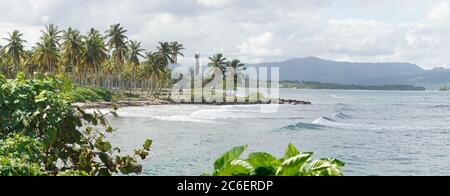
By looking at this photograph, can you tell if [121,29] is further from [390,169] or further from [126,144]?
[390,169]

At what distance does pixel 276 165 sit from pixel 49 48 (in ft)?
260

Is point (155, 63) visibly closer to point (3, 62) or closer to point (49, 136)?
point (3, 62)

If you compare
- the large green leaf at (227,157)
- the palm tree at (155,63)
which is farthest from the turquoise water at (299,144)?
the palm tree at (155,63)

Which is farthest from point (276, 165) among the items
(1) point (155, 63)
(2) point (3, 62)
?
(1) point (155, 63)

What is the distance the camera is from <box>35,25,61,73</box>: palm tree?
76875 mm

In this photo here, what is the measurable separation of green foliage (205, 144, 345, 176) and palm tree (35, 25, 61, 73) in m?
78.8

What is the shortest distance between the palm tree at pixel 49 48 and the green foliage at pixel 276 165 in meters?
78.8

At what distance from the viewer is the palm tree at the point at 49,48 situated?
76875 mm

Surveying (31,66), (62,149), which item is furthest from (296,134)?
(31,66)

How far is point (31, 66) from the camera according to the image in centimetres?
9869

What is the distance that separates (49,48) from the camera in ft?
253

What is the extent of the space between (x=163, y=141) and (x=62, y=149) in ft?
79.8

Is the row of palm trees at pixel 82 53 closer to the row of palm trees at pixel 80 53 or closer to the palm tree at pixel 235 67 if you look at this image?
the row of palm trees at pixel 80 53

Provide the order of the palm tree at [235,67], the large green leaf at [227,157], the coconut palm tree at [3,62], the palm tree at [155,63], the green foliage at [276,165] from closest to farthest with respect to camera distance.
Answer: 1. the green foliage at [276,165]
2. the large green leaf at [227,157]
3. the coconut palm tree at [3,62]
4. the palm tree at [155,63]
5. the palm tree at [235,67]
